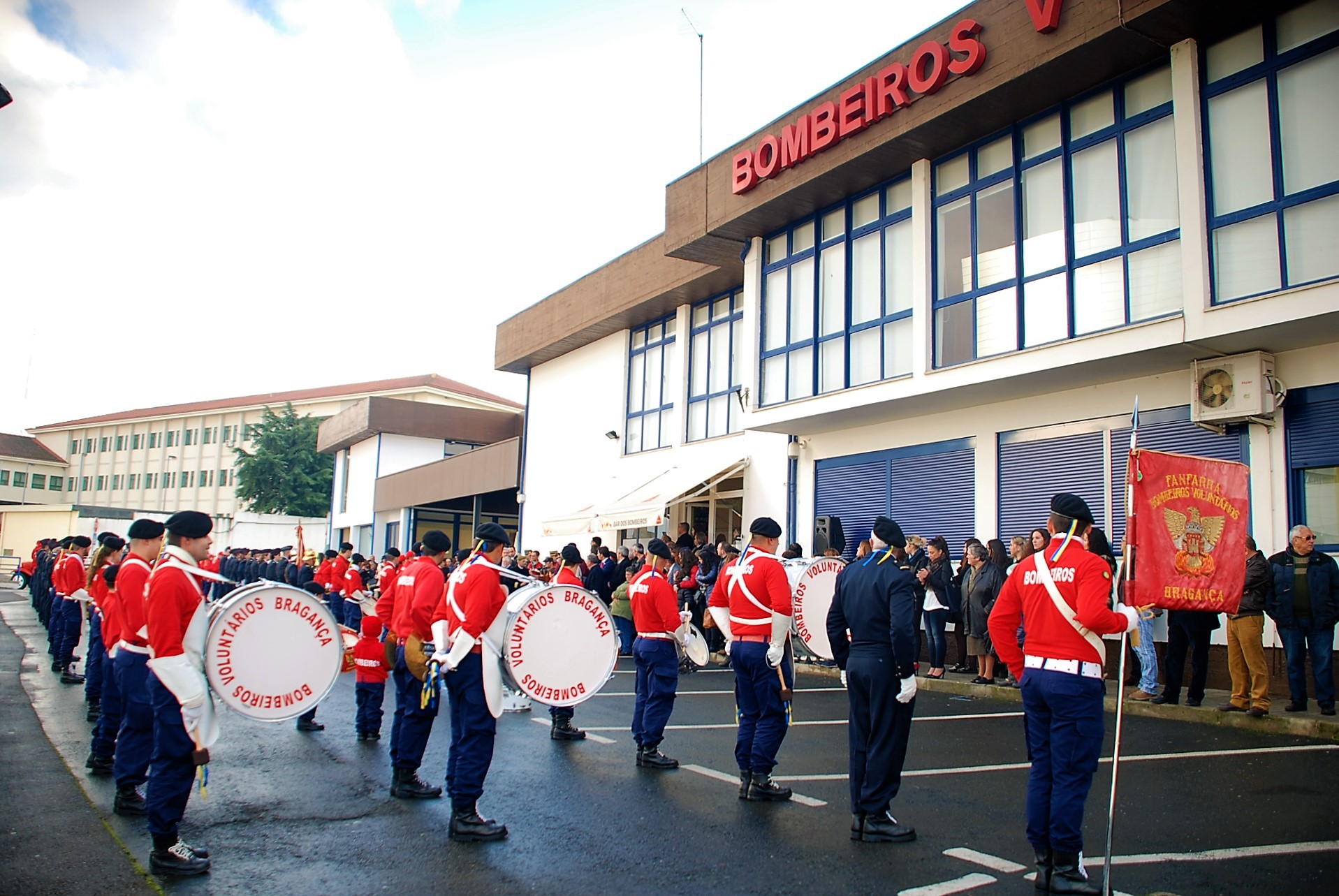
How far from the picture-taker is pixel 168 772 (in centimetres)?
559

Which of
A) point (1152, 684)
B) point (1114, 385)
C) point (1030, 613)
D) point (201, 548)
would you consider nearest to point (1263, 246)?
point (1114, 385)

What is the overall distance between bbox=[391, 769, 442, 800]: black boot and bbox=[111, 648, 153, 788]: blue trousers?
1.68m

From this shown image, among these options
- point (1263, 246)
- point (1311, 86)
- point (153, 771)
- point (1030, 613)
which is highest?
point (1311, 86)

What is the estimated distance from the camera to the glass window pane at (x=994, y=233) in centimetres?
1430

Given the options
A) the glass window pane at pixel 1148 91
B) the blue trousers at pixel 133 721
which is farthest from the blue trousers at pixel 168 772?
the glass window pane at pixel 1148 91

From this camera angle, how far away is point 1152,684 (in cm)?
1119

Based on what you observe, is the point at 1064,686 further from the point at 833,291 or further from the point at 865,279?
the point at 833,291

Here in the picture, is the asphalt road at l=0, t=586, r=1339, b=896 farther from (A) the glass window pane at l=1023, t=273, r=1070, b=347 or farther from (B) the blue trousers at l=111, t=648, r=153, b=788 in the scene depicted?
(A) the glass window pane at l=1023, t=273, r=1070, b=347

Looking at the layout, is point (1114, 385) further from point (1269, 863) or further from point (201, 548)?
point (201, 548)

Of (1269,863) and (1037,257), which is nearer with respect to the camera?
(1269,863)

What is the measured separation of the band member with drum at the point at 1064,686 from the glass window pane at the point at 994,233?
9.44 meters

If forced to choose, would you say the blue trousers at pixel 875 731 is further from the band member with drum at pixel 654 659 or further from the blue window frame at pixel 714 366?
the blue window frame at pixel 714 366

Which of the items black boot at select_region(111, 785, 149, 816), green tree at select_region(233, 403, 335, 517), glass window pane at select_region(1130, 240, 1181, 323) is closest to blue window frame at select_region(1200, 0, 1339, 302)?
glass window pane at select_region(1130, 240, 1181, 323)

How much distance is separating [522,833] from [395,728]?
72.2 inches
